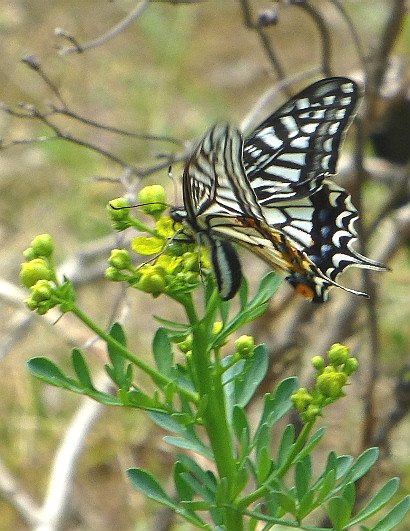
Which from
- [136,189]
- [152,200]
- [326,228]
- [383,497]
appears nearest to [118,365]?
[152,200]

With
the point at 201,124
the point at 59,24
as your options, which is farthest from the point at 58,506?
the point at 59,24

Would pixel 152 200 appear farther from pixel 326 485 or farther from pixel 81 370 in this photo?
pixel 326 485

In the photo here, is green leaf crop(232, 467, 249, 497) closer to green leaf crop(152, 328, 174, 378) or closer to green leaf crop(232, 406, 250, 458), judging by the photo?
green leaf crop(232, 406, 250, 458)

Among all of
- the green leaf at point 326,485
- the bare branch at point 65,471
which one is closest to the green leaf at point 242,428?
the green leaf at point 326,485

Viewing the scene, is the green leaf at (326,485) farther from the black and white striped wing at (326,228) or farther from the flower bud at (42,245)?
the flower bud at (42,245)

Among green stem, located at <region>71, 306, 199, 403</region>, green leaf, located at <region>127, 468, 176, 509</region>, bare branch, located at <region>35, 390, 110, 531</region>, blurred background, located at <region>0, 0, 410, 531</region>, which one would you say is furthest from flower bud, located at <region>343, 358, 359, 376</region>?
bare branch, located at <region>35, 390, 110, 531</region>

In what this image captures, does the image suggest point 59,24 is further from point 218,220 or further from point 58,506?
point 218,220
